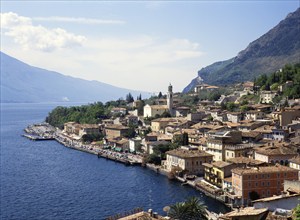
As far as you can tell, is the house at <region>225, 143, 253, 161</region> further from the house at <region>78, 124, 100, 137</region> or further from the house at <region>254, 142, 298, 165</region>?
the house at <region>78, 124, 100, 137</region>

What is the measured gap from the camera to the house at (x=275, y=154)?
44438 mm

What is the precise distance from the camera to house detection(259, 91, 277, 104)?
85625mm

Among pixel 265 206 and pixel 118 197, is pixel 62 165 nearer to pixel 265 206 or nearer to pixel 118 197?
pixel 118 197

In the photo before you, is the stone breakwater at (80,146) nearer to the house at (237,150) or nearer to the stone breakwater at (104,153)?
the stone breakwater at (104,153)

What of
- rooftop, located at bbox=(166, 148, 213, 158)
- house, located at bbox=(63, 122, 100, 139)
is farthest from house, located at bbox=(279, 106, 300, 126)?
house, located at bbox=(63, 122, 100, 139)

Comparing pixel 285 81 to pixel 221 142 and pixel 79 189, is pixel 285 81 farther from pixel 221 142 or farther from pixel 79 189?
pixel 79 189

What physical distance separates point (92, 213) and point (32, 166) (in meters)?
27.2

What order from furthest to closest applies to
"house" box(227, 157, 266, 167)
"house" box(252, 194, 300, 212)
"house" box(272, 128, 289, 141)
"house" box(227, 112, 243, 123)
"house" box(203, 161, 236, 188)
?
"house" box(227, 112, 243, 123) < "house" box(272, 128, 289, 141) < "house" box(203, 161, 236, 188) < "house" box(227, 157, 266, 167) < "house" box(252, 194, 300, 212)

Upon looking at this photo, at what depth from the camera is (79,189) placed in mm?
46906

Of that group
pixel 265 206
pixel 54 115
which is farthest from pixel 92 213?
pixel 54 115

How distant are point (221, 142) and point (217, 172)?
25.3 ft

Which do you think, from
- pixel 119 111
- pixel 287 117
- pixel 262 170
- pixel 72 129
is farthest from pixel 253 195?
pixel 119 111

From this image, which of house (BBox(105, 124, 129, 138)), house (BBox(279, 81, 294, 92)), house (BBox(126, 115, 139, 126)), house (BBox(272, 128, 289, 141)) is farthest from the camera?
house (BBox(126, 115, 139, 126))

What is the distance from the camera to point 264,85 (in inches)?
3816
